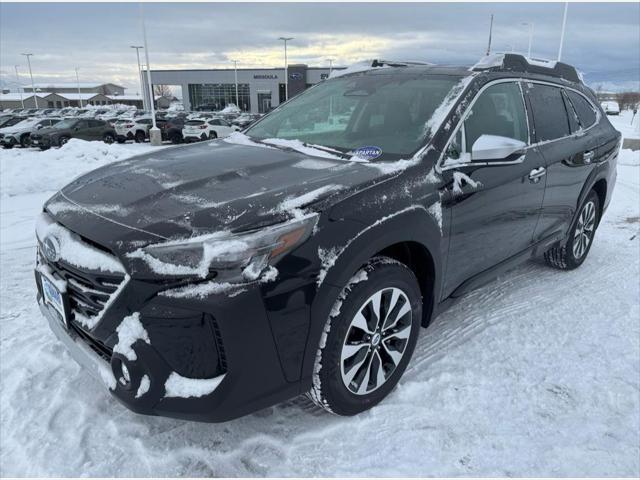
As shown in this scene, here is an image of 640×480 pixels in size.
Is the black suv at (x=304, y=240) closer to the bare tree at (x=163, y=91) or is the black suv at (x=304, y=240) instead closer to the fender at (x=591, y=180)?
the fender at (x=591, y=180)

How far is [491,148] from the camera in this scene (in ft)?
9.50

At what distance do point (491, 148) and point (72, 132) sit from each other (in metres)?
21.9

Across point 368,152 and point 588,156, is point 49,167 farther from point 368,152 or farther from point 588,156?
point 588,156

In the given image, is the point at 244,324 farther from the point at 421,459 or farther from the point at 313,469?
the point at 421,459

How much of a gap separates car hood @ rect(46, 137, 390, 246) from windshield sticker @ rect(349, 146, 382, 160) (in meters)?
0.13

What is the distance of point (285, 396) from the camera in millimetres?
2250

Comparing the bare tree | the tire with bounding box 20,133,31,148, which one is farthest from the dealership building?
the tire with bounding box 20,133,31,148

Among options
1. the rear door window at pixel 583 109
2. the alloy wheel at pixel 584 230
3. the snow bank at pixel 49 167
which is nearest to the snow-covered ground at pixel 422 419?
the alloy wheel at pixel 584 230

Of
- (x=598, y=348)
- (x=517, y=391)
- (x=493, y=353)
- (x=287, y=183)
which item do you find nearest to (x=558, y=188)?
(x=598, y=348)

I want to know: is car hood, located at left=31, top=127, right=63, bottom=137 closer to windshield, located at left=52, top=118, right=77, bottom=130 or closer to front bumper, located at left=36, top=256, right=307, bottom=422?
windshield, located at left=52, top=118, right=77, bottom=130

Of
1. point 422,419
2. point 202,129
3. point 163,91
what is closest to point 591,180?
point 422,419

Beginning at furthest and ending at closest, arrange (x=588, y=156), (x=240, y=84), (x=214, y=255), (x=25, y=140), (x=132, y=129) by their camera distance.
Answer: (x=240, y=84)
(x=132, y=129)
(x=25, y=140)
(x=588, y=156)
(x=214, y=255)

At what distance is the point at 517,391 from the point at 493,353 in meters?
0.42

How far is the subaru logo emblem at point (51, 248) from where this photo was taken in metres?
2.35
